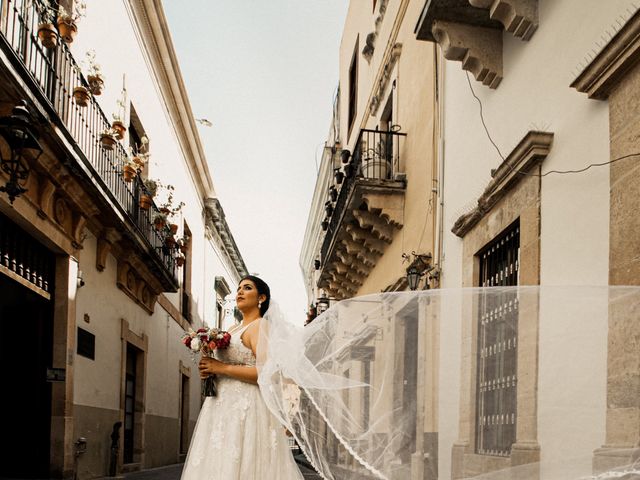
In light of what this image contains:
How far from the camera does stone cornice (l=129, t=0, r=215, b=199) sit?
15500 millimetres

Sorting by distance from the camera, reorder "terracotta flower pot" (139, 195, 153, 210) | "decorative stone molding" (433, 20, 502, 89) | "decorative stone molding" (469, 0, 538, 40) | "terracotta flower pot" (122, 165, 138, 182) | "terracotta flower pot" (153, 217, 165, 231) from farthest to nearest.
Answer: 1. "terracotta flower pot" (153, 217, 165, 231)
2. "terracotta flower pot" (139, 195, 153, 210)
3. "terracotta flower pot" (122, 165, 138, 182)
4. "decorative stone molding" (433, 20, 502, 89)
5. "decorative stone molding" (469, 0, 538, 40)

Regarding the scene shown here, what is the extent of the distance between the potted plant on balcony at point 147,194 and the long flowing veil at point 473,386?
9.79 meters

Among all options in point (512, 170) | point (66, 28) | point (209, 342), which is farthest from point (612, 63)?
point (66, 28)

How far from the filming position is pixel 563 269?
5.20m

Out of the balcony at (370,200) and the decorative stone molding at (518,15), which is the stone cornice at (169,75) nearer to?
the balcony at (370,200)

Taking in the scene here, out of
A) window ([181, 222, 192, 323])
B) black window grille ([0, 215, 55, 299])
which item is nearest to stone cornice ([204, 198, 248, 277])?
window ([181, 222, 192, 323])

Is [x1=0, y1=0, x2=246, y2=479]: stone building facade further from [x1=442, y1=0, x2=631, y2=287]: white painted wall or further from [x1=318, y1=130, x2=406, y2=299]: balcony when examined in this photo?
[x1=442, y1=0, x2=631, y2=287]: white painted wall

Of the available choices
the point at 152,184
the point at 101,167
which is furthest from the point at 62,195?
the point at 152,184

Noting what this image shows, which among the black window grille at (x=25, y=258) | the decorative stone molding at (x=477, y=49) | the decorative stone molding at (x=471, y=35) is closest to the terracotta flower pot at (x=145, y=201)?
the black window grille at (x=25, y=258)

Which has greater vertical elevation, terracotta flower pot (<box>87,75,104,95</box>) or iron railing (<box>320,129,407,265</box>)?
terracotta flower pot (<box>87,75,104,95</box>)

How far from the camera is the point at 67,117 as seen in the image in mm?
9648

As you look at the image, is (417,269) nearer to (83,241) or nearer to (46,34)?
(46,34)

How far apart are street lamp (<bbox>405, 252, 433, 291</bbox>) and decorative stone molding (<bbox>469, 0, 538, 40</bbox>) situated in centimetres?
322

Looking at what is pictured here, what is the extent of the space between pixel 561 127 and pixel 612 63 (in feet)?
3.55
